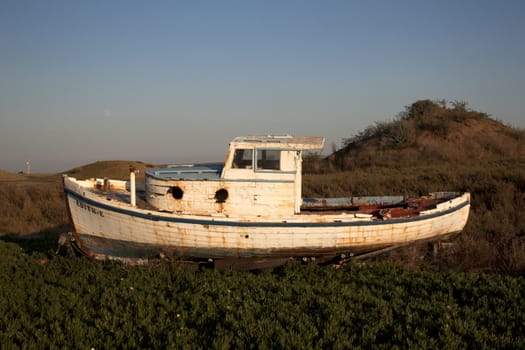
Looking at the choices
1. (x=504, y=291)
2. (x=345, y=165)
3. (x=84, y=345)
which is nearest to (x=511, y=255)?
(x=504, y=291)

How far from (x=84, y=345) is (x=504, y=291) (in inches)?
242

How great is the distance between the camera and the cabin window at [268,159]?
9.65 metres

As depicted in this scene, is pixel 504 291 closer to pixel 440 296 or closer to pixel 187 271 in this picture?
pixel 440 296

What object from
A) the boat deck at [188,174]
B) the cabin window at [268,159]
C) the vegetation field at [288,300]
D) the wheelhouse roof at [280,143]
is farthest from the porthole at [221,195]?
the vegetation field at [288,300]

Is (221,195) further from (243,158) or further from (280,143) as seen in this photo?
(280,143)

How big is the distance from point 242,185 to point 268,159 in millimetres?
917

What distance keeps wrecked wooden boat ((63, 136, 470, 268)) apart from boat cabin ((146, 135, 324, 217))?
0.02 meters

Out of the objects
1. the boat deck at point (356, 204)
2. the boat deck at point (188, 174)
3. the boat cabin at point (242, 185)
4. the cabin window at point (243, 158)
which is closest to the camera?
the boat cabin at point (242, 185)

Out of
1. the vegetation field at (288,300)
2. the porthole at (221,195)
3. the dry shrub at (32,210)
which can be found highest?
the porthole at (221,195)

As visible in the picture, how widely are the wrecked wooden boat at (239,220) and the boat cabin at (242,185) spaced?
0.02 m

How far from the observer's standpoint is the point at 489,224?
11281 mm

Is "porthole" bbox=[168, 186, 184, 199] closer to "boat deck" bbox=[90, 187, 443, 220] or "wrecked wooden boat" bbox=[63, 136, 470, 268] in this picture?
"wrecked wooden boat" bbox=[63, 136, 470, 268]

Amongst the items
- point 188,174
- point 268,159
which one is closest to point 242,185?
point 268,159

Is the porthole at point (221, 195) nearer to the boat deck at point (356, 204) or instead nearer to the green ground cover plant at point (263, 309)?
the green ground cover plant at point (263, 309)
